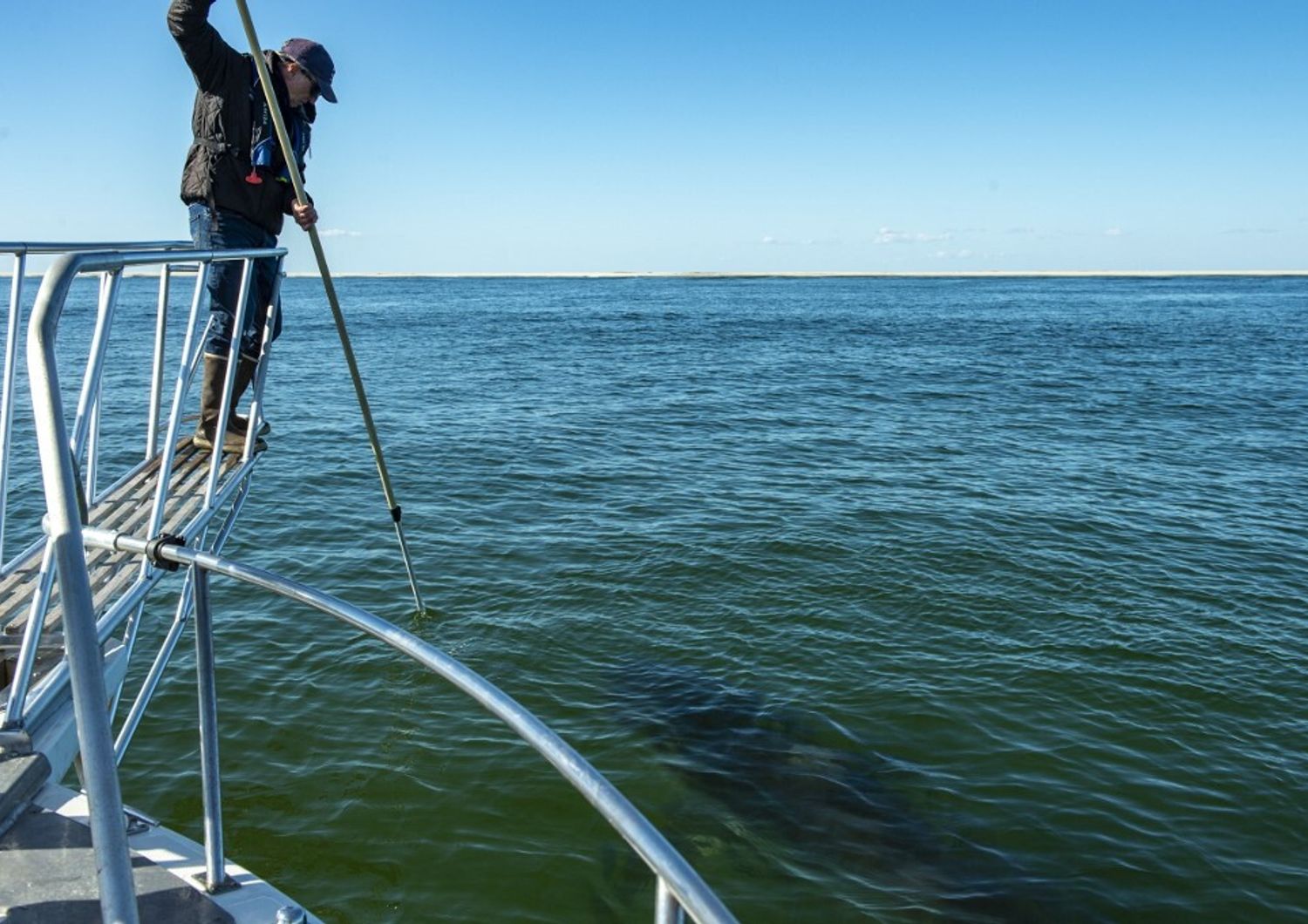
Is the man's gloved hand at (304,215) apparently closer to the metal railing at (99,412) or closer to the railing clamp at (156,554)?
the metal railing at (99,412)

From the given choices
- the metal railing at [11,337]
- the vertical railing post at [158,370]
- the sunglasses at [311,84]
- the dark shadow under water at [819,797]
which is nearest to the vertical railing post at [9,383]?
the metal railing at [11,337]

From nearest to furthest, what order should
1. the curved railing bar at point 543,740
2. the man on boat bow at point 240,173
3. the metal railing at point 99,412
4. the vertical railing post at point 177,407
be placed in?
the curved railing bar at point 543,740, the metal railing at point 99,412, the vertical railing post at point 177,407, the man on boat bow at point 240,173

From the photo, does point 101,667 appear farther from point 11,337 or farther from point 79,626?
point 11,337

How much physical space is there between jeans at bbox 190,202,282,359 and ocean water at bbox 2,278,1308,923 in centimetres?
352

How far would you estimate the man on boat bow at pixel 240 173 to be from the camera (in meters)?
6.32

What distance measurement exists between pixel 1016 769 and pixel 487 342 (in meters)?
39.5

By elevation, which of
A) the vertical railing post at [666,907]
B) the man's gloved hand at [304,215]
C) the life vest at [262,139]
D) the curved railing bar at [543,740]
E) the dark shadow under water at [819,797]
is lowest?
the dark shadow under water at [819,797]

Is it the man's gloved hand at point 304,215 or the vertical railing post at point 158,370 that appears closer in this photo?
the vertical railing post at point 158,370

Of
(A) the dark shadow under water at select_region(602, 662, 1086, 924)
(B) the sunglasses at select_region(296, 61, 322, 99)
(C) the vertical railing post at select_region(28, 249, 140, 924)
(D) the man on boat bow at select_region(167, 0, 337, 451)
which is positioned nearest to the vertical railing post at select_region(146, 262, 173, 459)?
(D) the man on boat bow at select_region(167, 0, 337, 451)

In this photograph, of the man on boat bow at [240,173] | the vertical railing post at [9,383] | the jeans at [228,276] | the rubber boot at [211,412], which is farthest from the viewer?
the rubber boot at [211,412]

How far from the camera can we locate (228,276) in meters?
6.48

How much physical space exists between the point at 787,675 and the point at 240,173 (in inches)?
264

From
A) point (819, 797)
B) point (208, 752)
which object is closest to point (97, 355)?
point (208, 752)

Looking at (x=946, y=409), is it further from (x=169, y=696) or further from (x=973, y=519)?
(x=169, y=696)
